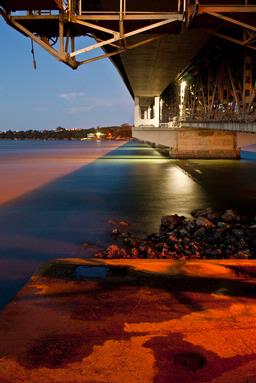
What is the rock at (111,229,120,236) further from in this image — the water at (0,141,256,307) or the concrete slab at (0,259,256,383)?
the concrete slab at (0,259,256,383)

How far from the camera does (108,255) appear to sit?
9.48 m

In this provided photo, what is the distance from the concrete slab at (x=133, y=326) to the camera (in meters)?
3.77

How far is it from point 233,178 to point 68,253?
18.8 meters

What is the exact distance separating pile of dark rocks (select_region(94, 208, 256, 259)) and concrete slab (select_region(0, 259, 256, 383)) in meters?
2.90

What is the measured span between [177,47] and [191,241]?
17.7m

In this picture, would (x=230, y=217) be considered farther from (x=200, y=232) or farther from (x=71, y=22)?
(x=71, y=22)

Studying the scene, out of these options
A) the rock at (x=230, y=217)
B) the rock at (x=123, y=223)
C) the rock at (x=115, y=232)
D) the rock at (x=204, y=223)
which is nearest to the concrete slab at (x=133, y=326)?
the rock at (x=204, y=223)

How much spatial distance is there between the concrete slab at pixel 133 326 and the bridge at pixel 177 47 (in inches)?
237

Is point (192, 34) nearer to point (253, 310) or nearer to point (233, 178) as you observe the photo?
point (233, 178)

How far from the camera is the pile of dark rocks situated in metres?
9.48

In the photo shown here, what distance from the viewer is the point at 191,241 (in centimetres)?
1053

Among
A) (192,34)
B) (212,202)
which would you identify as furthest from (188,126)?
(212,202)

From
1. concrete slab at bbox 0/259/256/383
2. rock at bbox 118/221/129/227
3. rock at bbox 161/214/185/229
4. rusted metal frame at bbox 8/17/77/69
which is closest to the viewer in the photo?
concrete slab at bbox 0/259/256/383

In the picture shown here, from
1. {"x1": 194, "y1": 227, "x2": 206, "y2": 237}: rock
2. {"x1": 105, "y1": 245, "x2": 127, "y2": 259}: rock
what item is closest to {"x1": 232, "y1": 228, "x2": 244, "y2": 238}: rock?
{"x1": 194, "y1": 227, "x2": 206, "y2": 237}: rock
